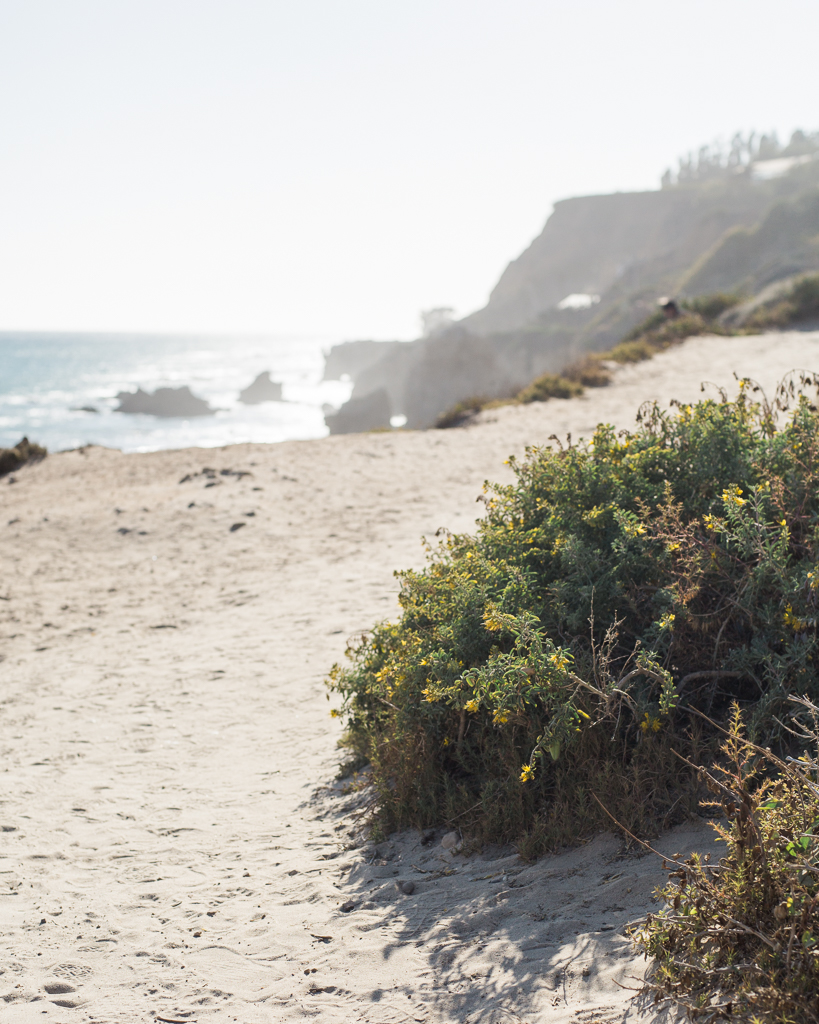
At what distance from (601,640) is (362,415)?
51.2 m

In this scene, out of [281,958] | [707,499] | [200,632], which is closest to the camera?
[281,958]

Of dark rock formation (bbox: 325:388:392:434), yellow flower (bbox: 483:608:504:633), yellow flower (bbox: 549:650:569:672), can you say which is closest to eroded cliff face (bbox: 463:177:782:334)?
dark rock formation (bbox: 325:388:392:434)

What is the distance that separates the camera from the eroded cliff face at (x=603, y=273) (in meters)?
58.5

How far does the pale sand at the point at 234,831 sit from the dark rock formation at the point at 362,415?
43055 mm

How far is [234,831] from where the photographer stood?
4.16m

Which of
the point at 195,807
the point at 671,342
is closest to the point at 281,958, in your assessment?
the point at 195,807

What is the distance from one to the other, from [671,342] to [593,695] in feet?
72.5

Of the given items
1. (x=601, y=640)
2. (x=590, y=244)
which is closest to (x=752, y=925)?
(x=601, y=640)

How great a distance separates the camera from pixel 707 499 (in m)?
4.29

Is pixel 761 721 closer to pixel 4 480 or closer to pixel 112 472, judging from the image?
pixel 112 472

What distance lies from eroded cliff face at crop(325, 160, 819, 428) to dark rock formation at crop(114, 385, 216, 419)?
1723cm

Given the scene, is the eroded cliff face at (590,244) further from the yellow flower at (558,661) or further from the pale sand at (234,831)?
the yellow flower at (558,661)

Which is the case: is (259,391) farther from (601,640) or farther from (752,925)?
(752,925)

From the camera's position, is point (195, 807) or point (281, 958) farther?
point (195, 807)
